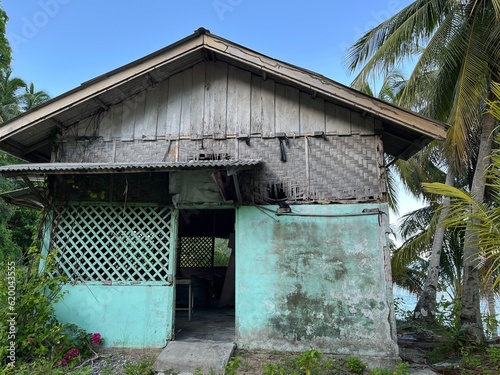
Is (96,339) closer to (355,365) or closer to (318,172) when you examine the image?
(355,365)

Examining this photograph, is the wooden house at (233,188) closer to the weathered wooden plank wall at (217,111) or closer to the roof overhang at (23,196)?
the weathered wooden plank wall at (217,111)

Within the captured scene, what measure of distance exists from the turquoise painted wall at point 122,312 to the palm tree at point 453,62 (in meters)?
5.14

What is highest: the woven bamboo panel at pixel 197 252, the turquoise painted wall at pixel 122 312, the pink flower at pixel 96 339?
the woven bamboo panel at pixel 197 252

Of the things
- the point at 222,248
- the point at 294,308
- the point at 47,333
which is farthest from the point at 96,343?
the point at 222,248

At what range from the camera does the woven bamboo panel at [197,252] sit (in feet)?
34.5

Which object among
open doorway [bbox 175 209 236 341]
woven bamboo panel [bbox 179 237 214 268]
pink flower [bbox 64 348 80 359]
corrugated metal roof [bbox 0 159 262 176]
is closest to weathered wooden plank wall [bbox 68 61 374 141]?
corrugated metal roof [bbox 0 159 262 176]

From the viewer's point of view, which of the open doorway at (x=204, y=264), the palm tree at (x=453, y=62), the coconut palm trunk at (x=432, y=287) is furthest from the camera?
the coconut palm trunk at (x=432, y=287)

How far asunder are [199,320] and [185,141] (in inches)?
144

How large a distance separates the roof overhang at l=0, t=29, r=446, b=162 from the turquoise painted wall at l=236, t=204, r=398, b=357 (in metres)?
1.36

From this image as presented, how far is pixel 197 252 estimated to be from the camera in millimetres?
10664

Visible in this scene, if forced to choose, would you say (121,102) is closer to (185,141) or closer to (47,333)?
(185,141)

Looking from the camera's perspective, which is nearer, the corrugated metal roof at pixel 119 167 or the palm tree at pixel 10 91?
the corrugated metal roof at pixel 119 167

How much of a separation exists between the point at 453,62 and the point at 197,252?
27.0 ft

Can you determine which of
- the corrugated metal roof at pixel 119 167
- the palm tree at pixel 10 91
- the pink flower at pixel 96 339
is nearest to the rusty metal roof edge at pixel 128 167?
the corrugated metal roof at pixel 119 167
